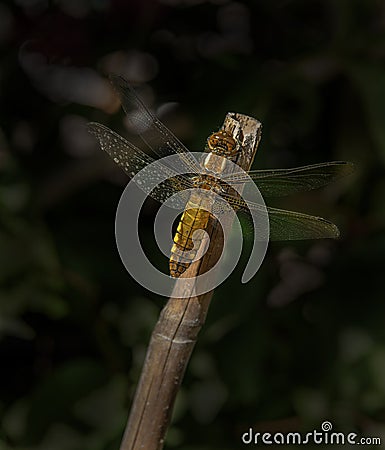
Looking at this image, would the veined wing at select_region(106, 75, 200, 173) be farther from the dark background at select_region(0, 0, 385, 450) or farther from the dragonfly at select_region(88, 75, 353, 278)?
the dark background at select_region(0, 0, 385, 450)

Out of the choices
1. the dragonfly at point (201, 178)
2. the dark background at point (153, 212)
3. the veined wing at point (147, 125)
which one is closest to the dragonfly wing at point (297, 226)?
the dragonfly at point (201, 178)

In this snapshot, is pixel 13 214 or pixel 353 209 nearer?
pixel 13 214

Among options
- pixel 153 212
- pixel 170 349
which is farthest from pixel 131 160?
pixel 153 212

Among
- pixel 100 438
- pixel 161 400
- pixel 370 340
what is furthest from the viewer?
pixel 370 340

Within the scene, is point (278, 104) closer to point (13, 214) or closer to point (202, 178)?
point (13, 214)

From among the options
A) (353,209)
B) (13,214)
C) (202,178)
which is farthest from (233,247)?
(353,209)

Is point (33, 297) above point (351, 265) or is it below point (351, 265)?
below

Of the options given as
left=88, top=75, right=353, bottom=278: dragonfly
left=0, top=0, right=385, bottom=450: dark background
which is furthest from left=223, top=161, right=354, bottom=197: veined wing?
left=0, top=0, right=385, bottom=450: dark background
